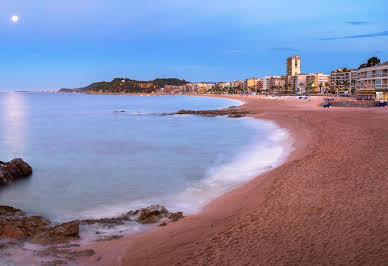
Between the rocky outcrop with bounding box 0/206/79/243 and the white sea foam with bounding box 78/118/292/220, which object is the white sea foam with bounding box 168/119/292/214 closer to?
the white sea foam with bounding box 78/118/292/220

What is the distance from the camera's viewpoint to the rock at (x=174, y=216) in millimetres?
8641

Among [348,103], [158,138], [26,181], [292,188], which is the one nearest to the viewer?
[292,188]

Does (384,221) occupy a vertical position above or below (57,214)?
above

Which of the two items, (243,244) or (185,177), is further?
(185,177)

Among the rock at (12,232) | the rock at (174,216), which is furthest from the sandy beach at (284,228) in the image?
the rock at (12,232)

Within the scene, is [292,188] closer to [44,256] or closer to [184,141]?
[44,256]

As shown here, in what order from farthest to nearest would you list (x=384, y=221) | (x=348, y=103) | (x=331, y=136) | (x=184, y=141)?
(x=348, y=103), (x=184, y=141), (x=331, y=136), (x=384, y=221)

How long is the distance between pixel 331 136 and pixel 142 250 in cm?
1561

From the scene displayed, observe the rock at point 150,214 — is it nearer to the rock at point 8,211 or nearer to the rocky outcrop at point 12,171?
the rock at point 8,211

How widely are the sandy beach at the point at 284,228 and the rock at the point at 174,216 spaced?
0.76 feet

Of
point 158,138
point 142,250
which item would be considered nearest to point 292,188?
point 142,250

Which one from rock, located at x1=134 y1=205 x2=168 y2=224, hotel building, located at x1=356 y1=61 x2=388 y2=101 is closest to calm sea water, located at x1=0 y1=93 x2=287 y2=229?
rock, located at x1=134 y1=205 x2=168 y2=224

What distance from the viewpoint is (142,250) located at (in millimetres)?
6684

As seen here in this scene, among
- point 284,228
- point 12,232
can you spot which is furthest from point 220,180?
point 12,232
